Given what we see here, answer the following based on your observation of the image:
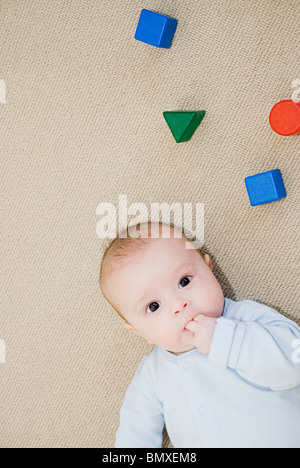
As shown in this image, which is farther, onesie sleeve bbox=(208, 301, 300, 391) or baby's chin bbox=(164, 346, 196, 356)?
baby's chin bbox=(164, 346, 196, 356)

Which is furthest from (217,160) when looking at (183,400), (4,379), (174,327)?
(4,379)

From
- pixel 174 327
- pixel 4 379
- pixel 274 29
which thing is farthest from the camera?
pixel 4 379

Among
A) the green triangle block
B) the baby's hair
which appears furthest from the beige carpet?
the baby's hair

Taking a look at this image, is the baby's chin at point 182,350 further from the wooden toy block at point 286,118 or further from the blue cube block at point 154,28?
the blue cube block at point 154,28

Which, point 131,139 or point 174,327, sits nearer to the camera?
point 174,327

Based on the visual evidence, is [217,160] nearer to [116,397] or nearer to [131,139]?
[131,139]

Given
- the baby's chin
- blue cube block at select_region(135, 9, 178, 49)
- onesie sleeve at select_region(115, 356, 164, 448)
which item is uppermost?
blue cube block at select_region(135, 9, 178, 49)

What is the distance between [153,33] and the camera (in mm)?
1111

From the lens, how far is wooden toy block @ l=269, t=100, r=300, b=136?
103cm

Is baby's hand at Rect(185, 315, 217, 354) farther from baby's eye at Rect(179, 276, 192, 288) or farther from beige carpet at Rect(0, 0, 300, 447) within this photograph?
beige carpet at Rect(0, 0, 300, 447)

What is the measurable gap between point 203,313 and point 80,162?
0.55 m

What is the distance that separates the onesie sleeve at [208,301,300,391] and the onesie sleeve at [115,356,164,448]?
0.24 meters

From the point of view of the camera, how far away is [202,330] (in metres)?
0.97
